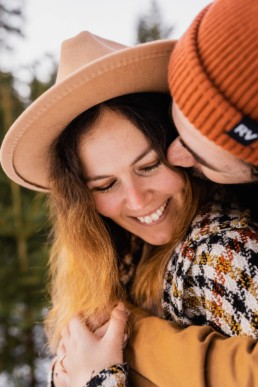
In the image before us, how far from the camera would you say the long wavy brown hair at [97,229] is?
1521 mm

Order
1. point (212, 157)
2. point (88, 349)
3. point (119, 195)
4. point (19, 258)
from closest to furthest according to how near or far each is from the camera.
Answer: point (212, 157) < point (88, 349) < point (119, 195) < point (19, 258)

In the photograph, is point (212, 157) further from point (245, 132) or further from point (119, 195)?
point (119, 195)

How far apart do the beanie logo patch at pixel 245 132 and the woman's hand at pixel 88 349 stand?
773 millimetres

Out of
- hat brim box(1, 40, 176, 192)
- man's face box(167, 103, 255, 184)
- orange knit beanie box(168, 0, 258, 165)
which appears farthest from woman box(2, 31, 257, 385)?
orange knit beanie box(168, 0, 258, 165)

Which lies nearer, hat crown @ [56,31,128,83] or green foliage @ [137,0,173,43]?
hat crown @ [56,31,128,83]

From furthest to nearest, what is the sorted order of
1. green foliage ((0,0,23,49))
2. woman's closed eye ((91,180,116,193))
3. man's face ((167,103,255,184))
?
1. green foliage ((0,0,23,49))
2. woman's closed eye ((91,180,116,193))
3. man's face ((167,103,255,184))

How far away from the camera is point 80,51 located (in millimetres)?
1514

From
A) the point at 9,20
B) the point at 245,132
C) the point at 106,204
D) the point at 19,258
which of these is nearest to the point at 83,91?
the point at 106,204

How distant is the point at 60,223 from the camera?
1841mm

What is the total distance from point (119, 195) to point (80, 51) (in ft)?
1.62

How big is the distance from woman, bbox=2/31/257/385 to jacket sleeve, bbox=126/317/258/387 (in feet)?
0.19

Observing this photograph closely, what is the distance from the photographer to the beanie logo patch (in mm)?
967

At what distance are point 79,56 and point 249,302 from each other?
3.03 ft

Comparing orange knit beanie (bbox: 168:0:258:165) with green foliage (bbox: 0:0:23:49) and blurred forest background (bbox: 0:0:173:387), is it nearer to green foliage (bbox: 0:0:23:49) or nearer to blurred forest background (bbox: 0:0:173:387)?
blurred forest background (bbox: 0:0:173:387)
